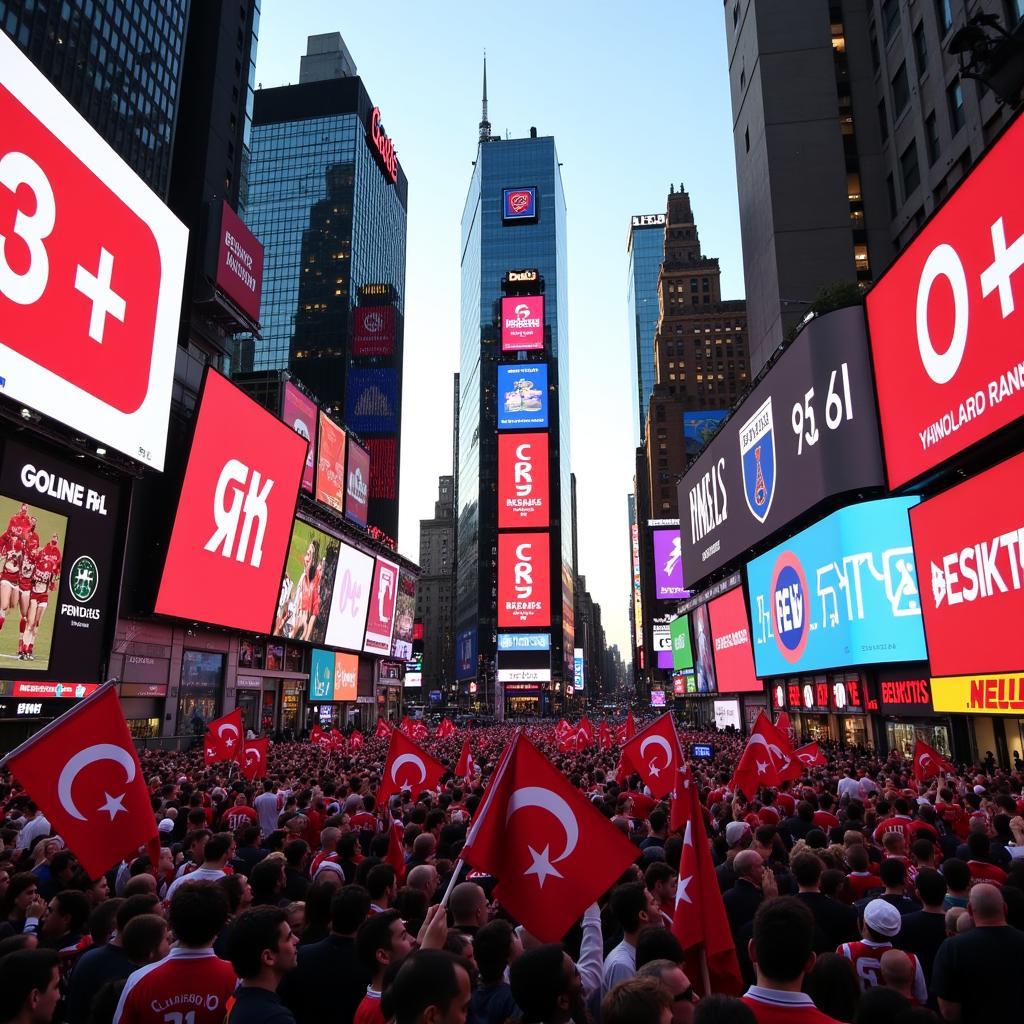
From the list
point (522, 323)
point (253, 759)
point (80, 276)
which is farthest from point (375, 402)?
point (253, 759)

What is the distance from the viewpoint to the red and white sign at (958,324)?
1880cm

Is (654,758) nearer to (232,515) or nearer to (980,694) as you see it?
(980,694)

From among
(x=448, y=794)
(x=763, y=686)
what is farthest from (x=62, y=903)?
(x=763, y=686)

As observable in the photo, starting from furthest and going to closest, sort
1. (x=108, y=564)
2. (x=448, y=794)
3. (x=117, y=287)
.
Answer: (x=108, y=564)
(x=117, y=287)
(x=448, y=794)

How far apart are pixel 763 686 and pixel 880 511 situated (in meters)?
18.0

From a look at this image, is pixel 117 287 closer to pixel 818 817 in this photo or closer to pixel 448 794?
pixel 448 794

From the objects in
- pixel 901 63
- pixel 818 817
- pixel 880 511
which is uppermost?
pixel 901 63

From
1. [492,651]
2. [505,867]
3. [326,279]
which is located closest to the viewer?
[505,867]

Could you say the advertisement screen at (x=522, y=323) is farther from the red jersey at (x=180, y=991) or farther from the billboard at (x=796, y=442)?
the red jersey at (x=180, y=991)

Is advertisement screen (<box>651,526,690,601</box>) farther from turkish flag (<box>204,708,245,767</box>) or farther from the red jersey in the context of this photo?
the red jersey

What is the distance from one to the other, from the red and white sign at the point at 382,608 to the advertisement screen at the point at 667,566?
28.4 meters

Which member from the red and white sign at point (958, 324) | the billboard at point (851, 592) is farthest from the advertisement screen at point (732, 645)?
the red and white sign at point (958, 324)

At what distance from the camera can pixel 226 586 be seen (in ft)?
120

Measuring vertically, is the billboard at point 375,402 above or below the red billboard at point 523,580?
above
